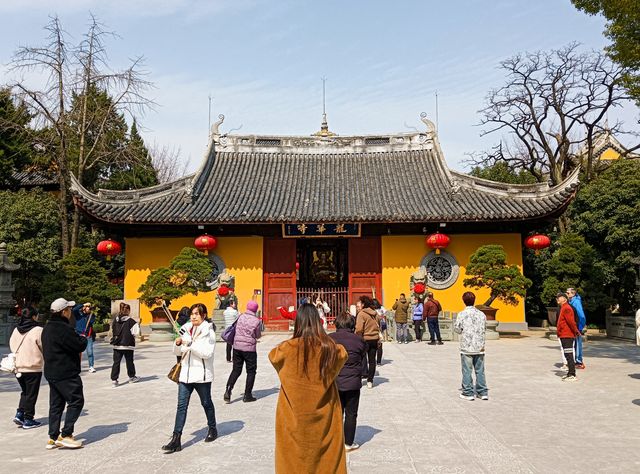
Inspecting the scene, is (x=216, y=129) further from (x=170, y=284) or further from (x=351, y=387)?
(x=351, y=387)

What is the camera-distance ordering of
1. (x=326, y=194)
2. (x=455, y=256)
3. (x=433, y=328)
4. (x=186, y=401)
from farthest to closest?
1. (x=326, y=194)
2. (x=455, y=256)
3. (x=433, y=328)
4. (x=186, y=401)

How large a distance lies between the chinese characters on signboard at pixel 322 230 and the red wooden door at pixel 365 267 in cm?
52

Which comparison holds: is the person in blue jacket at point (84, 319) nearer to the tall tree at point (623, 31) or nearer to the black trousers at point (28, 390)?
the black trousers at point (28, 390)

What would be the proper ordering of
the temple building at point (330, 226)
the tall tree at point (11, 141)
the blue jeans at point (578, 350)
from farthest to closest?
the tall tree at point (11, 141), the temple building at point (330, 226), the blue jeans at point (578, 350)

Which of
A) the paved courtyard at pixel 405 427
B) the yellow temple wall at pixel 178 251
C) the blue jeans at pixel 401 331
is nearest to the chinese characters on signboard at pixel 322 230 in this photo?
the yellow temple wall at pixel 178 251

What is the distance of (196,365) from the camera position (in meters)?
5.05

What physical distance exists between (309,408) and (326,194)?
633 inches

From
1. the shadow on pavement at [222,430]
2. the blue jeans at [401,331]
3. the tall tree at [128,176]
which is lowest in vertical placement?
the shadow on pavement at [222,430]

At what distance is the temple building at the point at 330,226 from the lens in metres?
17.0

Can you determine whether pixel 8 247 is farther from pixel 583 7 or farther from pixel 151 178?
pixel 583 7

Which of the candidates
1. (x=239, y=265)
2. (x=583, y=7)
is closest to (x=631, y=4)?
(x=583, y=7)

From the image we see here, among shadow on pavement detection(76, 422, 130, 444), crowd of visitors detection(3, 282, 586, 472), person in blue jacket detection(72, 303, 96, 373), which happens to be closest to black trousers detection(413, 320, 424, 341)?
crowd of visitors detection(3, 282, 586, 472)

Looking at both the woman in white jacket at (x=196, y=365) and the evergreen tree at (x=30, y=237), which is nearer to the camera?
the woman in white jacket at (x=196, y=365)

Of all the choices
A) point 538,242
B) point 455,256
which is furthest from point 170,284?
point 538,242
